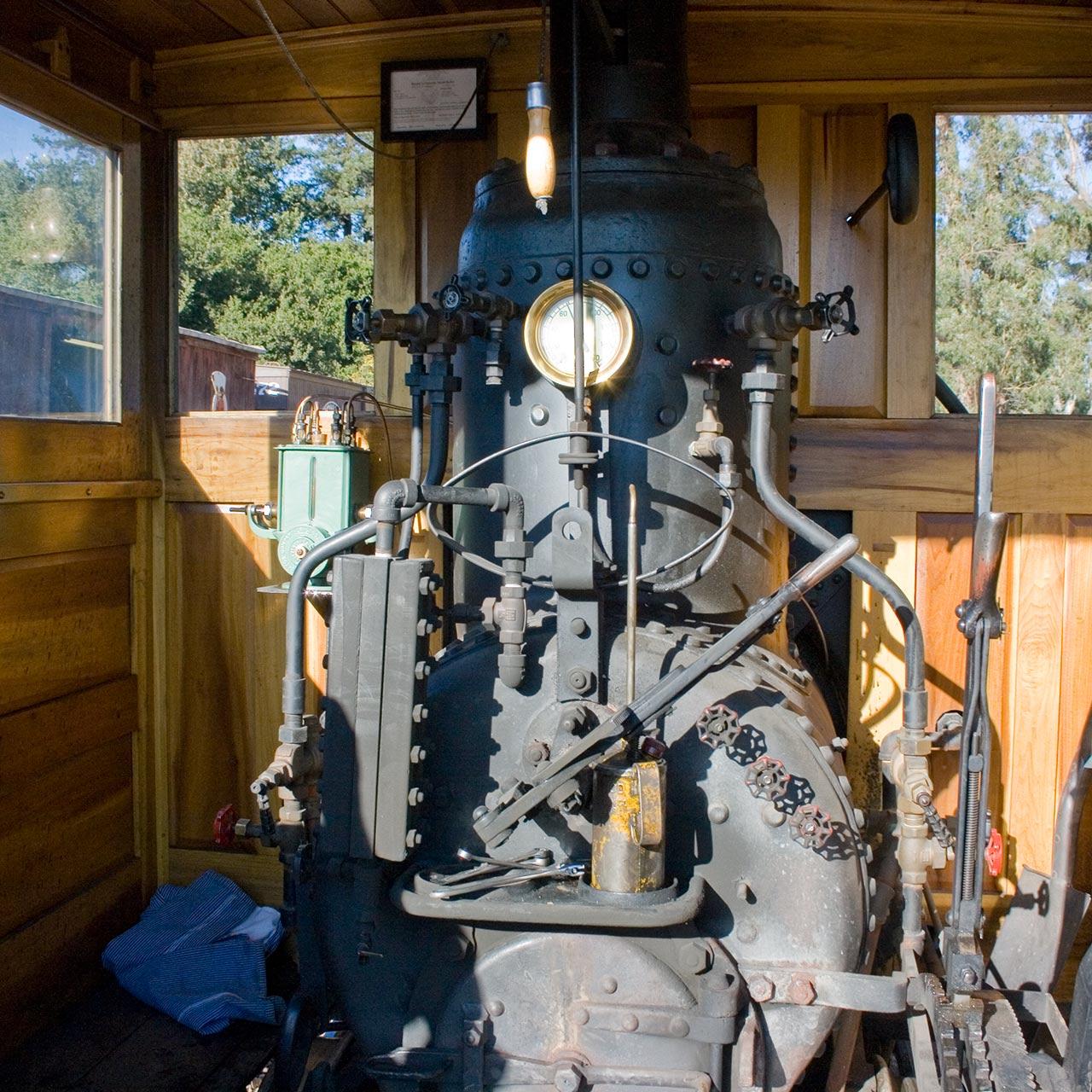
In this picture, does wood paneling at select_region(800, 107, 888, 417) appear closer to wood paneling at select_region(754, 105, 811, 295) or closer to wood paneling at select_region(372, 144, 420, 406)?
wood paneling at select_region(754, 105, 811, 295)

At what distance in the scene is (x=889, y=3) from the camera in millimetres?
3258

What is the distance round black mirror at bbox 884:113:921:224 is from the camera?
2.82 metres

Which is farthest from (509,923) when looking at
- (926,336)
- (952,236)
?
(952,236)

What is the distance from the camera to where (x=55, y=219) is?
331 centimetres

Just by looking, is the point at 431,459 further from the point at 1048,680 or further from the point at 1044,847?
the point at 1044,847

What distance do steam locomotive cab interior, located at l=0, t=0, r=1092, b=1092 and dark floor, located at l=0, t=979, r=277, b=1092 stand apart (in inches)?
2.7

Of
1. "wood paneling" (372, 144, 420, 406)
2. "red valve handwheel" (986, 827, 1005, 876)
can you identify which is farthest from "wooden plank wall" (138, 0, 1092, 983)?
"red valve handwheel" (986, 827, 1005, 876)

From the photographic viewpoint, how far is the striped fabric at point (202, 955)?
3.11 m

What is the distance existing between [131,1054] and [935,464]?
2.78 metres

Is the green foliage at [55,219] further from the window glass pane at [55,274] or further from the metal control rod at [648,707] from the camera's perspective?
the metal control rod at [648,707]

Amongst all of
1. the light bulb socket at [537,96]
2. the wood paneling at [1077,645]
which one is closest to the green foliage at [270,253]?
the light bulb socket at [537,96]

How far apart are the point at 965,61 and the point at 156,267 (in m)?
2.59

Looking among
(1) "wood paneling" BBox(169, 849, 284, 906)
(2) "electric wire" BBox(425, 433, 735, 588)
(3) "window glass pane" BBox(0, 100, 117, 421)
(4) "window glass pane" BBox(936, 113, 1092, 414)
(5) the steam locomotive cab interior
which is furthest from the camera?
(1) "wood paneling" BBox(169, 849, 284, 906)

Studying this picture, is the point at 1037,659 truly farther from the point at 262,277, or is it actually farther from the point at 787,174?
the point at 262,277
